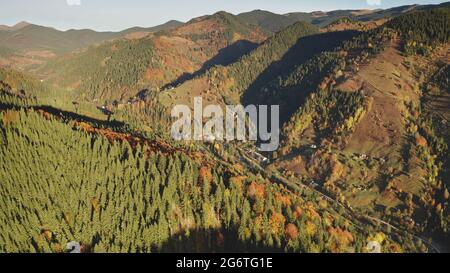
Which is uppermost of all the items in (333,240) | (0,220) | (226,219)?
(0,220)
